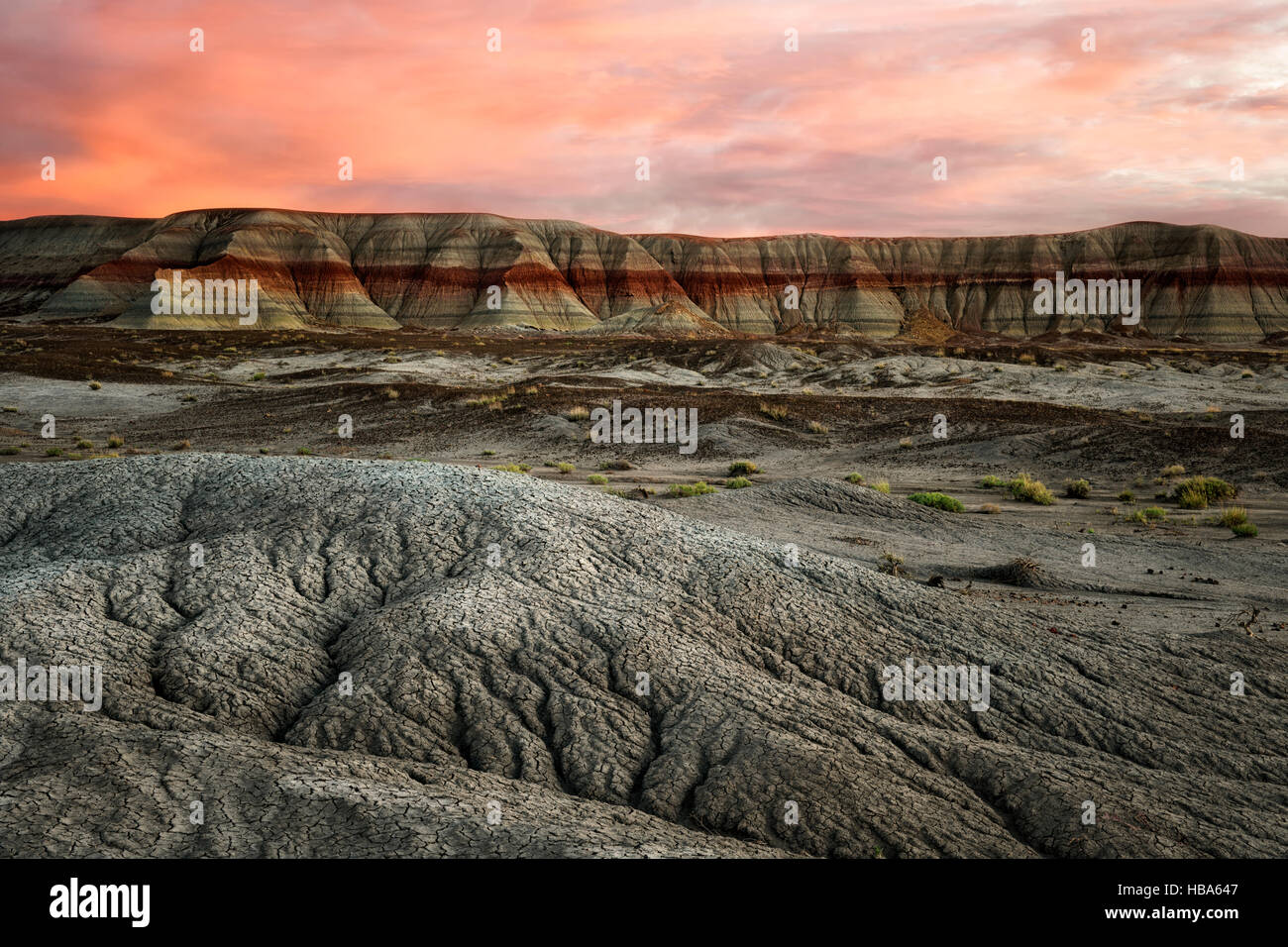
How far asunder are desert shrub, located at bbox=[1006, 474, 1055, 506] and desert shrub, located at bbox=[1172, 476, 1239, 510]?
2742 mm

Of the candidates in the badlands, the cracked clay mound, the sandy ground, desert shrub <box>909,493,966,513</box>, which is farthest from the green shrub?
the cracked clay mound

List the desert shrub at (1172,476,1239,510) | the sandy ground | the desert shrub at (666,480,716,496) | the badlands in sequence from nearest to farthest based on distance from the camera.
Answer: the badlands, the sandy ground, the desert shrub at (1172,476,1239,510), the desert shrub at (666,480,716,496)

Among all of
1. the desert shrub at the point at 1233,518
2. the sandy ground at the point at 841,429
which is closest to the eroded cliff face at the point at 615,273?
the sandy ground at the point at 841,429

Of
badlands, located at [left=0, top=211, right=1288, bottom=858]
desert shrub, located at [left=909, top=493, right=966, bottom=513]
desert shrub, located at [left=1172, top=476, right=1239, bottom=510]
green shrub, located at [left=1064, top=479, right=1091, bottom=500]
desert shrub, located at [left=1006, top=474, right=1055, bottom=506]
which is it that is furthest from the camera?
green shrub, located at [left=1064, top=479, right=1091, bottom=500]

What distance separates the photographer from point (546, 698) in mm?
7230

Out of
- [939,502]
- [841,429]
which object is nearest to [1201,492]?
[939,502]

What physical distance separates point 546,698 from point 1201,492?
61.2 feet

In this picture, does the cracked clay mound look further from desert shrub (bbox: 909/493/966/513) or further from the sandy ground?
desert shrub (bbox: 909/493/966/513)

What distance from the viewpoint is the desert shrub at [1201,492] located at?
63.4 ft

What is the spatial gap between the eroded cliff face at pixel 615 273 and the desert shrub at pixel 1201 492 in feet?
262

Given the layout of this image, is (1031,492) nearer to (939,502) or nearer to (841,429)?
(939,502)

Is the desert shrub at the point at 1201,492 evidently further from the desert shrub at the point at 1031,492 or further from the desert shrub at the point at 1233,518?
the desert shrub at the point at 1031,492

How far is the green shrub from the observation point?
21.1m

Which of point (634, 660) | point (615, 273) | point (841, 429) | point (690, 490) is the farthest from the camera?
point (615, 273)
